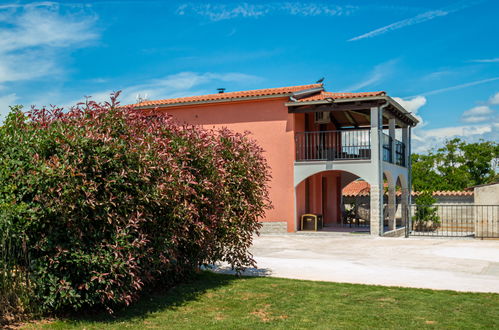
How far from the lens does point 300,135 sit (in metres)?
19.9

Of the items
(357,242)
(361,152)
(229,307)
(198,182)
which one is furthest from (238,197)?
(361,152)

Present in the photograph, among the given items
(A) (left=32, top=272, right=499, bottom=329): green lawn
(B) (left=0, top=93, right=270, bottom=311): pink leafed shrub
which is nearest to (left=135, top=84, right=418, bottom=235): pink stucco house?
(A) (left=32, top=272, right=499, bottom=329): green lawn

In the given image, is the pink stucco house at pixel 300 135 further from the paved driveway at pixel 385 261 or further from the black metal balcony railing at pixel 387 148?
the paved driveway at pixel 385 261

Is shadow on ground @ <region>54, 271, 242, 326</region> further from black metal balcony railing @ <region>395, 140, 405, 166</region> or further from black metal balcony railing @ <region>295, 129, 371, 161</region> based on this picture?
black metal balcony railing @ <region>395, 140, 405, 166</region>

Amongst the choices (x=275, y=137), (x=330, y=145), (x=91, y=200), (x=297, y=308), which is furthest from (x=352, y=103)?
(x=91, y=200)

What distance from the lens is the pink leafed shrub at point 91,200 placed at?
19.0ft

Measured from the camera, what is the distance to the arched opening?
22312 mm

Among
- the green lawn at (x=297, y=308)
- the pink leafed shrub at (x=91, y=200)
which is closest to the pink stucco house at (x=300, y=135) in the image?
the green lawn at (x=297, y=308)

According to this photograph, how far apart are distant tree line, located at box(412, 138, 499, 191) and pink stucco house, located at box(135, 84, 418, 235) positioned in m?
26.0

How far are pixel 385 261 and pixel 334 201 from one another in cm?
1307

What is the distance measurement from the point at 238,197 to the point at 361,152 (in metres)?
12.3

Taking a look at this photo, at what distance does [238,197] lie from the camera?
8.78 metres

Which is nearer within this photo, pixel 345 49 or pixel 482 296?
pixel 482 296

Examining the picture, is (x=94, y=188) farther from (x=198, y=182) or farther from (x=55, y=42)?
(x=55, y=42)
